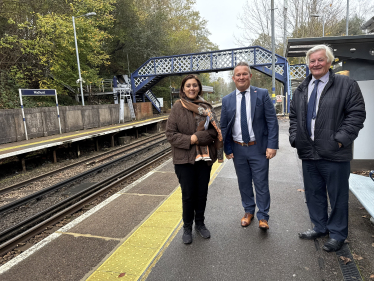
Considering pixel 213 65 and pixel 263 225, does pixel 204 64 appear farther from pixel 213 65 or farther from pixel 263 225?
pixel 263 225

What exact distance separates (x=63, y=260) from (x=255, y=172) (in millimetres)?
2452

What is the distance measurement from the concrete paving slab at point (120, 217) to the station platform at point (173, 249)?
0.01 metres

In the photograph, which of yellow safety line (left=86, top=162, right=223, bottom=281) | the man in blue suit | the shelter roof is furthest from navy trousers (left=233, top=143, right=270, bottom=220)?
the shelter roof

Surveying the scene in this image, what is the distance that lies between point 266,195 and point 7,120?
473 inches

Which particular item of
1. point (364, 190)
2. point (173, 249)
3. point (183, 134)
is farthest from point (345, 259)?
point (183, 134)

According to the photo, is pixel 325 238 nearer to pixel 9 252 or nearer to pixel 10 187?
pixel 9 252

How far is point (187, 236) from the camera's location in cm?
310

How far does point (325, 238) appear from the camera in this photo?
2992mm

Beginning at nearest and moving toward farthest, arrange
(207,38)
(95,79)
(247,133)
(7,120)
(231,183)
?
(247,133) < (231,183) < (7,120) < (95,79) < (207,38)

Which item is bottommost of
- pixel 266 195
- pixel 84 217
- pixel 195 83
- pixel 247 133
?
pixel 84 217

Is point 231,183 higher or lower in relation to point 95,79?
lower

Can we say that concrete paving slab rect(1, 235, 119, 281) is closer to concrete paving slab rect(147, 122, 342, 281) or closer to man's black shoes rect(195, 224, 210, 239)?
concrete paving slab rect(147, 122, 342, 281)

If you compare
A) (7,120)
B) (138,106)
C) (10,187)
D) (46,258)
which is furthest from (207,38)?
(46,258)

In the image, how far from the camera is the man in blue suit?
3179 mm
